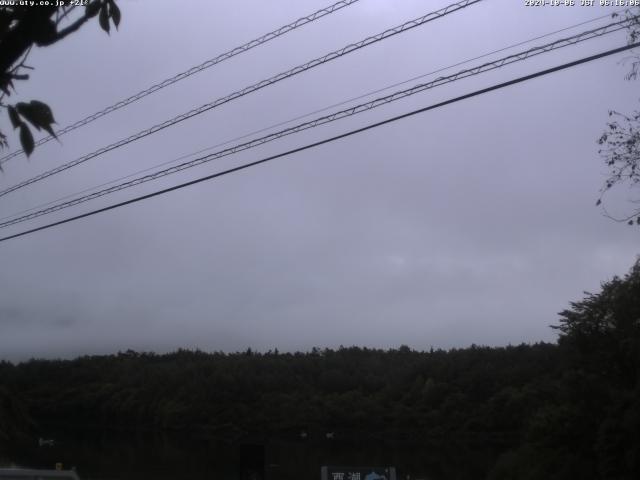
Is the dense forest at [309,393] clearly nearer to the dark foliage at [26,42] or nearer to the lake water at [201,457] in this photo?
the lake water at [201,457]

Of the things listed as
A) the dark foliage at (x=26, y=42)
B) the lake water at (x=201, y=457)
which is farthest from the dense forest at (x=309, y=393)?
the dark foliage at (x=26, y=42)

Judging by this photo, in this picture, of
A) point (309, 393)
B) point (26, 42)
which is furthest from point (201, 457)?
point (26, 42)

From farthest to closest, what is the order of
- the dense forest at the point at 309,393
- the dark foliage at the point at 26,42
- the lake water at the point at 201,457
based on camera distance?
1. the dense forest at the point at 309,393
2. the lake water at the point at 201,457
3. the dark foliage at the point at 26,42

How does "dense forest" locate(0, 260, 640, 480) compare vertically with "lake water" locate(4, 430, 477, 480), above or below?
above

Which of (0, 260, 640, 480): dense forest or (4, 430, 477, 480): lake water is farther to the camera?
(0, 260, 640, 480): dense forest

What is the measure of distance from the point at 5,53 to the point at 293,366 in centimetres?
10087

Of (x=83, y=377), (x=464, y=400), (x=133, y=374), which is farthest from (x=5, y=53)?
(x=133, y=374)

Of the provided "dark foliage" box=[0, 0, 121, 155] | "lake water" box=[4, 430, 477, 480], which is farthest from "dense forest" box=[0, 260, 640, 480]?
"dark foliage" box=[0, 0, 121, 155]

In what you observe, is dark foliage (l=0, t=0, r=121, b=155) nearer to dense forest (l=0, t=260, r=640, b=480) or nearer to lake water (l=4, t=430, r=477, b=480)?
lake water (l=4, t=430, r=477, b=480)

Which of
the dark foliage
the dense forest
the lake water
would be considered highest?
the dense forest

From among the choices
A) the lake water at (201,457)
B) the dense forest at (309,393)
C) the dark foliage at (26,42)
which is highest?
the dense forest at (309,393)

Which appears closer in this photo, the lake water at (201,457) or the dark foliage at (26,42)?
the dark foliage at (26,42)

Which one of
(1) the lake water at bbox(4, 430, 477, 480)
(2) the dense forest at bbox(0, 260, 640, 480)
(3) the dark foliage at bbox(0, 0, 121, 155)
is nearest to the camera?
(3) the dark foliage at bbox(0, 0, 121, 155)

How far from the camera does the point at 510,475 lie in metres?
29.9
